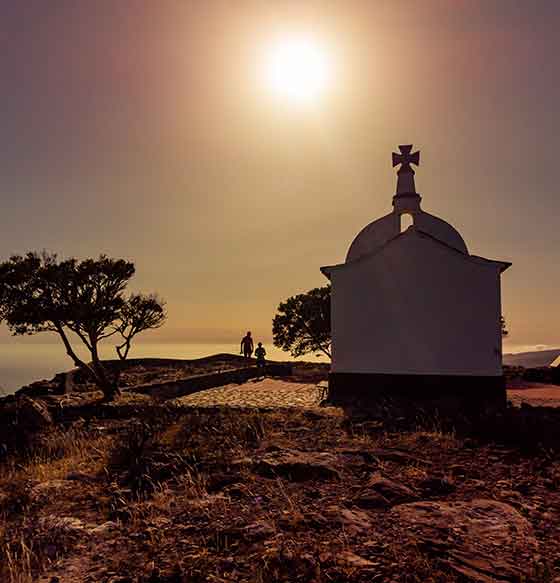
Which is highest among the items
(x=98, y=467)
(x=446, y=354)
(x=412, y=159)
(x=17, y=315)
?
(x=412, y=159)

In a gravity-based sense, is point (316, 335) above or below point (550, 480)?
above

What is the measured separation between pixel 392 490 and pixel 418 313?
11147 mm

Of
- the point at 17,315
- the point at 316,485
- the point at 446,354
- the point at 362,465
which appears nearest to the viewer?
the point at 316,485

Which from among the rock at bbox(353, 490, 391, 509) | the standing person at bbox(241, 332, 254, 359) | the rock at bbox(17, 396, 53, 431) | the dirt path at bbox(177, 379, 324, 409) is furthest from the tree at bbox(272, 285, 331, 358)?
the rock at bbox(353, 490, 391, 509)

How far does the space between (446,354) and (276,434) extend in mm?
8271

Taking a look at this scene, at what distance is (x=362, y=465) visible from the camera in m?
7.26

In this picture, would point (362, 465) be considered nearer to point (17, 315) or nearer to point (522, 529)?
point (522, 529)

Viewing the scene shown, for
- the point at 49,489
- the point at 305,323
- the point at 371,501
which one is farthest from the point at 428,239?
the point at 305,323

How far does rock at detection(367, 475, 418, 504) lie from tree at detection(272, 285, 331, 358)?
105 feet

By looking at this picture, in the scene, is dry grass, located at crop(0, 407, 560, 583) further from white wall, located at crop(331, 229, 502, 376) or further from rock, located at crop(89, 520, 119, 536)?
white wall, located at crop(331, 229, 502, 376)

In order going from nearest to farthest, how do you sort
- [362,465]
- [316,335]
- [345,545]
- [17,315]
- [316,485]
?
1. [345,545]
2. [316,485]
3. [362,465]
4. [17,315]
5. [316,335]

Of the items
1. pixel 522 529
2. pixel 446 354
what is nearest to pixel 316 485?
pixel 522 529

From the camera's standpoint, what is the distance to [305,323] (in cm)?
3894

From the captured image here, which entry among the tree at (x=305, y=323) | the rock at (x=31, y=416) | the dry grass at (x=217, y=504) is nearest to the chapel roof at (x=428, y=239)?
the dry grass at (x=217, y=504)
